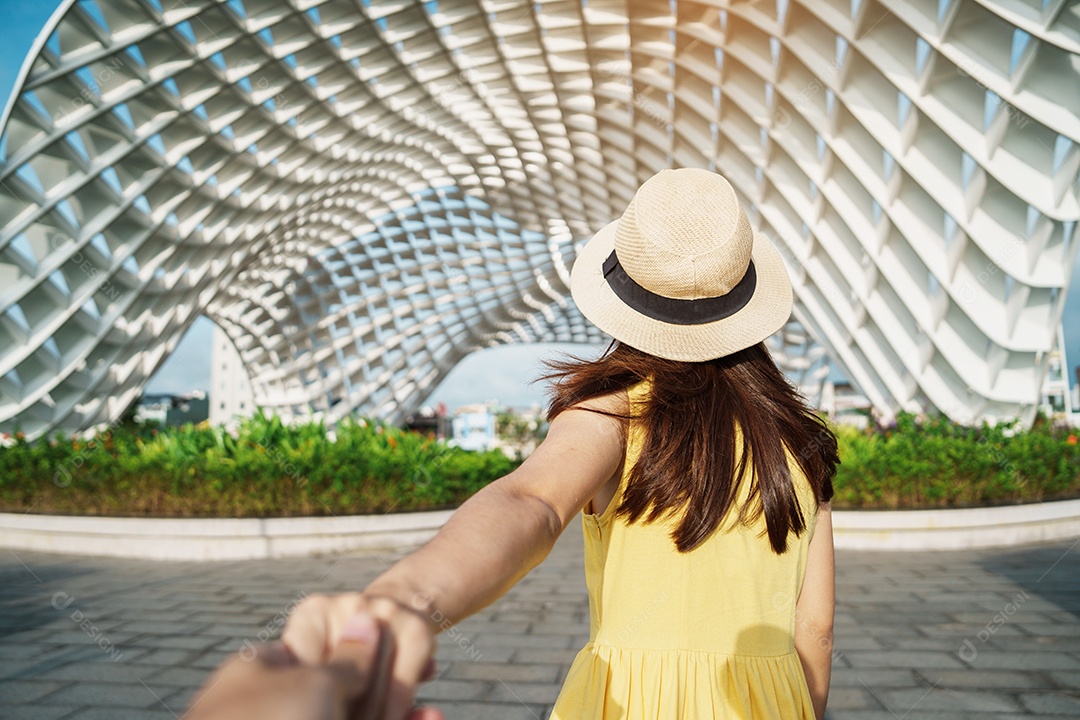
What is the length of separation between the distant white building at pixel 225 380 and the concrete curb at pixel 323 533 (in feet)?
230

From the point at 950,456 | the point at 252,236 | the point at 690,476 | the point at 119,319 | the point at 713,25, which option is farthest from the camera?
the point at 252,236

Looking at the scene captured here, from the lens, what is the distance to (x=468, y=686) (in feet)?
14.3

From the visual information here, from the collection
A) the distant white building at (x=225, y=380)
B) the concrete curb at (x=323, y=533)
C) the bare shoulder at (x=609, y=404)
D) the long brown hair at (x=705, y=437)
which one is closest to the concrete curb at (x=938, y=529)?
the concrete curb at (x=323, y=533)

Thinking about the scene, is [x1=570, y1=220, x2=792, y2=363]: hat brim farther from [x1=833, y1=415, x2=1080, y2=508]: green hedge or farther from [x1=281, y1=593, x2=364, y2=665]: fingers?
[x1=833, y1=415, x2=1080, y2=508]: green hedge

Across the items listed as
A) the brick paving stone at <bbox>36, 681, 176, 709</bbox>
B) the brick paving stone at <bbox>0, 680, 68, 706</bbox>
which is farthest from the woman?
the brick paving stone at <bbox>0, 680, 68, 706</bbox>

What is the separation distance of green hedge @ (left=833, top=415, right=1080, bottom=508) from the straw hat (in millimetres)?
9525

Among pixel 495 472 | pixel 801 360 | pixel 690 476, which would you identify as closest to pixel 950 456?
pixel 495 472

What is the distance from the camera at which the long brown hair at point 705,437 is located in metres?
1.22

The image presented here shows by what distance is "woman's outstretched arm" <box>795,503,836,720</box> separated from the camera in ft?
4.92

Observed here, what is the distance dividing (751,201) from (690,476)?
1944 centimetres

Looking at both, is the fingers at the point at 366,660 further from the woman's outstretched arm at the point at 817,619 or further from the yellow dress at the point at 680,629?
the woman's outstretched arm at the point at 817,619

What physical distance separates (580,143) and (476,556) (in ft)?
79.8

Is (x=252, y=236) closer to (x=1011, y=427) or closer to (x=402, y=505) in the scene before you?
(x=402, y=505)

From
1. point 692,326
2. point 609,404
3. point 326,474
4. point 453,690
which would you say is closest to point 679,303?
point 692,326
